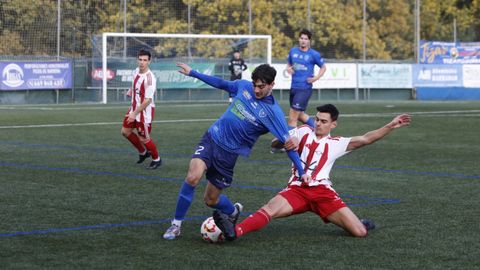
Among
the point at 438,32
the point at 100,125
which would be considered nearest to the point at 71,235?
the point at 100,125

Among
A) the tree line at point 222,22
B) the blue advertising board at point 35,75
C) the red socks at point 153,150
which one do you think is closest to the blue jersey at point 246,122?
the red socks at point 153,150

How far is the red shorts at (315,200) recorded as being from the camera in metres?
8.96

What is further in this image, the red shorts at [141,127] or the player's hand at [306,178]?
the red shorts at [141,127]

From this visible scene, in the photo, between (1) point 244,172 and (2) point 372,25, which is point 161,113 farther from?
(2) point 372,25

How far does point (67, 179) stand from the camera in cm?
1300

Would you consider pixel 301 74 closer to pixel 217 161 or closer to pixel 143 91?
pixel 143 91

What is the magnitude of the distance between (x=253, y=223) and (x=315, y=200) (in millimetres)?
687

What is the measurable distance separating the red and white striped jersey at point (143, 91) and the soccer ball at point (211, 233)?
668 centimetres

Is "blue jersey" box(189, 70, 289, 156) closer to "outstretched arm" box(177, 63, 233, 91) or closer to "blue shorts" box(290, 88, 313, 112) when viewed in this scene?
"outstretched arm" box(177, 63, 233, 91)

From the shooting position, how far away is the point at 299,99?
1864 cm

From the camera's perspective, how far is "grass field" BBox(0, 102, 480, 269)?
307 inches

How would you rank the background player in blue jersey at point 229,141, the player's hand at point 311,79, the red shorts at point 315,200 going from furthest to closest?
the player's hand at point 311,79, the red shorts at point 315,200, the background player in blue jersey at point 229,141

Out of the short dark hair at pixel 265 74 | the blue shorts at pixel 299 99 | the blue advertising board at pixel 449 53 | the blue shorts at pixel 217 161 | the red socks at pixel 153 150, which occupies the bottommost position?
the red socks at pixel 153 150

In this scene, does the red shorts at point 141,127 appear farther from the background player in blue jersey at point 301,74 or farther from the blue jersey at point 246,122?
the blue jersey at point 246,122
